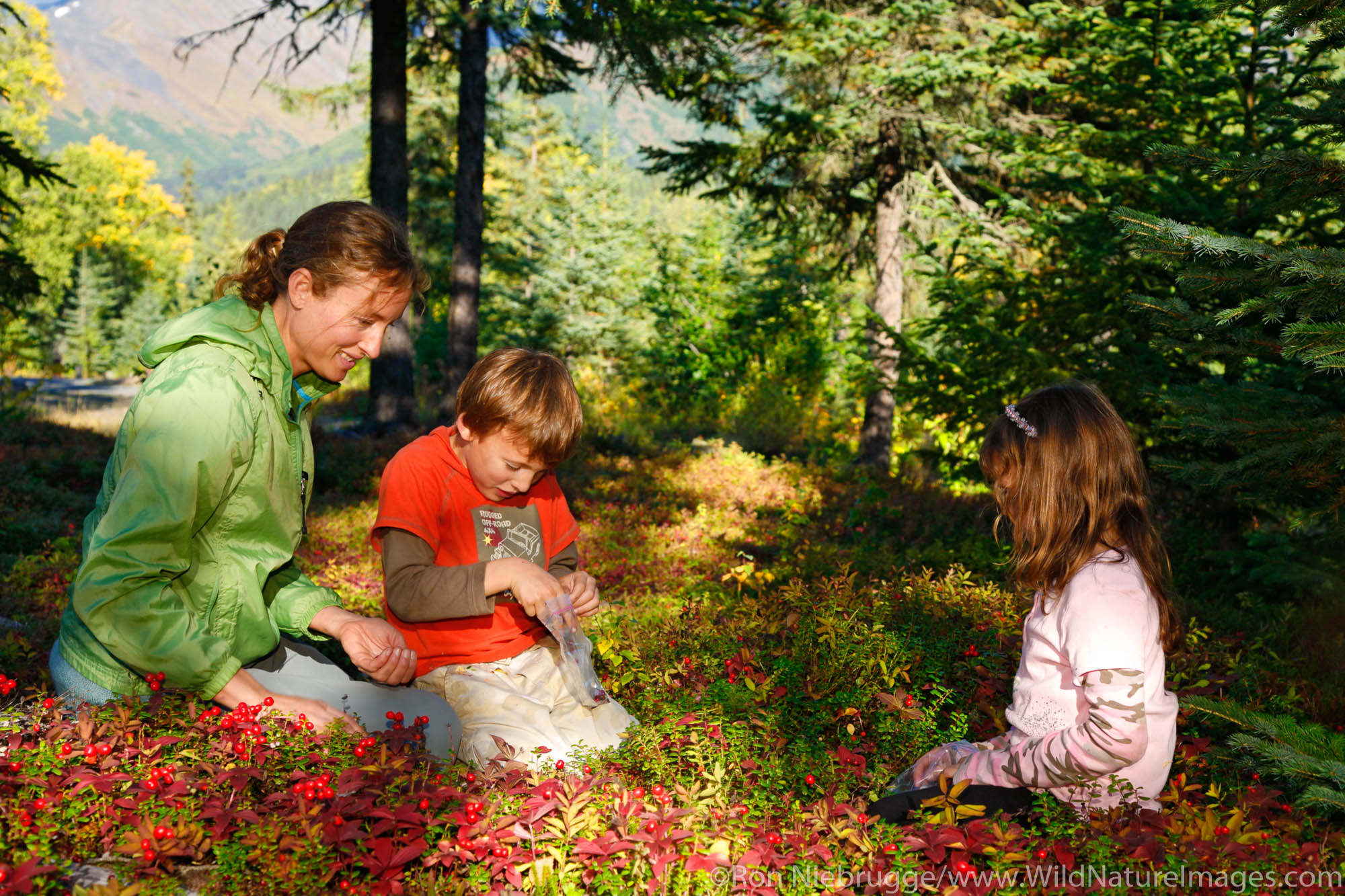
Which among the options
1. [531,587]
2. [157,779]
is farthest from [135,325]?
[157,779]

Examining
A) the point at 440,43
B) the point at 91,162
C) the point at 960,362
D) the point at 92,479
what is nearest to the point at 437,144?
the point at 440,43

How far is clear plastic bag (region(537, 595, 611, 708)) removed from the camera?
299 cm

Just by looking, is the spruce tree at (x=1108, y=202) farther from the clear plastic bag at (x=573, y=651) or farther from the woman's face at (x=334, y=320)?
the woman's face at (x=334, y=320)

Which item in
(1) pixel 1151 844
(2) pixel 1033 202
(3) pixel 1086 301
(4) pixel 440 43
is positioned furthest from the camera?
(4) pixel 440 43

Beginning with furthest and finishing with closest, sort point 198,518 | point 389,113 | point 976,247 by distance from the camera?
1. point 389,113
2. point 976,247
3. point 198,518

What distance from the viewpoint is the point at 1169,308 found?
3.97 m

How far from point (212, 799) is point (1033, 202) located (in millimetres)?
11121

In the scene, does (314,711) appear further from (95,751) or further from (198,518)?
(198,518)

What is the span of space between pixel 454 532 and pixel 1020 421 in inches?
84.5

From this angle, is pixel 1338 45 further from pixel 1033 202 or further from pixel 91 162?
pixel 91 162

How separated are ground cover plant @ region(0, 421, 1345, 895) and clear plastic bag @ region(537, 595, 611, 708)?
11.5 inches

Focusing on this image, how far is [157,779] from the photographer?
2225 millimetres

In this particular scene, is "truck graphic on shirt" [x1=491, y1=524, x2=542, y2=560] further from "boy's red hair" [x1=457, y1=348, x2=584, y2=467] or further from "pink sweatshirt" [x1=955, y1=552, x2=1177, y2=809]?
"pink sweatshirt" [x1=955, y1=552, x2=1177, y2=809]

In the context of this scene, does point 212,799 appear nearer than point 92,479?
Yes
